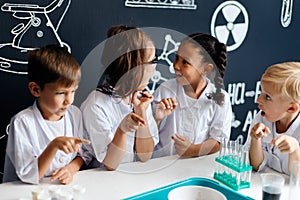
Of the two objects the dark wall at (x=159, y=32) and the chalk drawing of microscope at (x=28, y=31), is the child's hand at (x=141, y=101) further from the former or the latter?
the chalk drawing of microscope at (x=28, y=31)

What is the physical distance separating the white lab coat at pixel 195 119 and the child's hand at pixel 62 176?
1.40 feet

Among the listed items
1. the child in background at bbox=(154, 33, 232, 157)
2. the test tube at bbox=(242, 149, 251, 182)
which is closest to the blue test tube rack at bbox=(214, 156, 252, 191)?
the test tube at bbox=(242, 149, 251, 182)

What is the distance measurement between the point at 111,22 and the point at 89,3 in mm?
114

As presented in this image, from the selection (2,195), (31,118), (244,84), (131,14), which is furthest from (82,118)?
(244,84)

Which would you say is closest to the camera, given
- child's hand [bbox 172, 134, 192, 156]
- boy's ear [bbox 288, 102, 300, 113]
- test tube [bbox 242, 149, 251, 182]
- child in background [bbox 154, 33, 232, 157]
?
test tube [bbox 242, 149, 251, 182]

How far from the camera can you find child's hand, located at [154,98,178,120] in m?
1.31

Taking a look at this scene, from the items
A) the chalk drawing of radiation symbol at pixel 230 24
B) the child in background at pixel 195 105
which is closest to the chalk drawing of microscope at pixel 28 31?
the child in background at pixel 195 105

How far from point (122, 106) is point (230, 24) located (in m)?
0.80

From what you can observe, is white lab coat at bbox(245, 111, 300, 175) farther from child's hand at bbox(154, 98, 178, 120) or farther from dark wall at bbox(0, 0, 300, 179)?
dark wall at bbox(0, 0, 300, 179)

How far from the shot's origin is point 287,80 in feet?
3.90

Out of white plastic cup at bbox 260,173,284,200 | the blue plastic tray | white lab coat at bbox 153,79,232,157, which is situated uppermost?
white lab coat at bbox 153,79,232,157

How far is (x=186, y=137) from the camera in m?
1.45

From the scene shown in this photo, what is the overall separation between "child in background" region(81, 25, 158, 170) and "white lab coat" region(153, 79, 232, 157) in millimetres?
89

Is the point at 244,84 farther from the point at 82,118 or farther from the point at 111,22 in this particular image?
the point at 82,118
